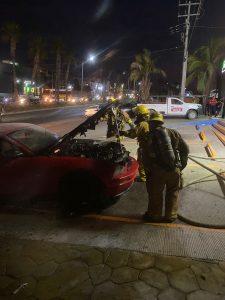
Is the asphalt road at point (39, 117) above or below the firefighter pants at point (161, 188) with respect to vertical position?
below

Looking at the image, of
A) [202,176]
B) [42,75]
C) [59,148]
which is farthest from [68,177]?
[42,75]

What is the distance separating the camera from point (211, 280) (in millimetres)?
3461

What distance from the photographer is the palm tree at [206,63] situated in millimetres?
29306

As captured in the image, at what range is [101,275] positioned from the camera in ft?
11.8

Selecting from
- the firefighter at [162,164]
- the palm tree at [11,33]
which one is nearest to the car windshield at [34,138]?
the firefighter at [162,164]

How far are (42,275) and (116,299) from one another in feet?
3.11

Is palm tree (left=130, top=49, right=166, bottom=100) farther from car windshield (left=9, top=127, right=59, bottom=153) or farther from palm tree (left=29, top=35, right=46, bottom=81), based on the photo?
car windshield (left=9, top=127, right=59, bottom=153)

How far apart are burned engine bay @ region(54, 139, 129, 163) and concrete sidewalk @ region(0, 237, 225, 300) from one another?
5.52 ft

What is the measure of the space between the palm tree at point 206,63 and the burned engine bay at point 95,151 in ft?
86.3

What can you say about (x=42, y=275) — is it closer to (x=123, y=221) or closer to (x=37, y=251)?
(x=37, y=251)

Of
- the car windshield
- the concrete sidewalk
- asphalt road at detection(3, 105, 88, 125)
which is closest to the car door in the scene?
asphalt road at detection(3, 105, 88, 125)

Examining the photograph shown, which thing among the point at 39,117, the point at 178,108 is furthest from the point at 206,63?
the point at 39,117

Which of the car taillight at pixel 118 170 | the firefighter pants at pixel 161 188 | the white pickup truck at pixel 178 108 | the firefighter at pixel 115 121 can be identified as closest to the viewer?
the firefighter pants at pixel 161 188

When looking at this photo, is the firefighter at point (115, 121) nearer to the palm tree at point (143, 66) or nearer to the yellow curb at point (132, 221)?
the yellow curb at point (132, 221)
